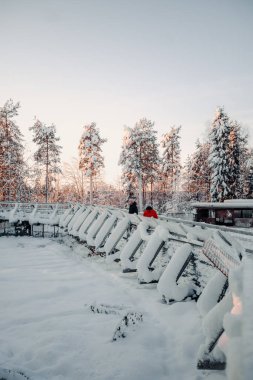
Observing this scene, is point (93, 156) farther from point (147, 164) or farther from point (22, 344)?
point (22, 344)

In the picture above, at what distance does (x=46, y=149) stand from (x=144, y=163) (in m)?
13.7

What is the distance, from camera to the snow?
277 cm

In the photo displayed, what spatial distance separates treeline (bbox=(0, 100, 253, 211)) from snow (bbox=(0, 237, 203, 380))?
92.2ft

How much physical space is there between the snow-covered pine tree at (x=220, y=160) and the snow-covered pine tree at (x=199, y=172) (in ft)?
23.2

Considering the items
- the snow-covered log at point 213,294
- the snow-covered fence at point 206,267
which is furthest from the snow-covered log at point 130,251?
the snow-covered log at point 213,294

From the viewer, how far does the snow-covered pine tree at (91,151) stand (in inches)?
1602

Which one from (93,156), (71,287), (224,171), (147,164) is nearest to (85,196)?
(93,156)

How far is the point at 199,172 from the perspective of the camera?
4250 cm

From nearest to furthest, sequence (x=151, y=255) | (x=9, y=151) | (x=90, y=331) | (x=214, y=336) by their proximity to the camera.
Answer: (x=214, y=336) < (x=90, y=331) < (x=151, y=255) < (x=9, y=151)

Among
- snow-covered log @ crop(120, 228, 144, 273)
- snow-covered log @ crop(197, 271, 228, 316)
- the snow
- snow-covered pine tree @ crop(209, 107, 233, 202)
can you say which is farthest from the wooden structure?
snow-covered log @ crop(197, 271, 228, 316)

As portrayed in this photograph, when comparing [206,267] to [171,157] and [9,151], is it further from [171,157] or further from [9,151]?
[171,157]

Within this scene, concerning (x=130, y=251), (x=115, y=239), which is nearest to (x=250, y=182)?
(x=115, y=239)

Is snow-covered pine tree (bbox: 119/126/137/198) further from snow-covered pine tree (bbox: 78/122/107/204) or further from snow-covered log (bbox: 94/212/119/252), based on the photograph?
snow-covered log (bbox: 94/212/119/252)

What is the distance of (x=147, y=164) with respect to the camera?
37.8 m
